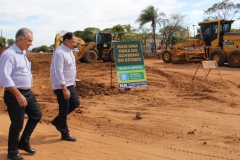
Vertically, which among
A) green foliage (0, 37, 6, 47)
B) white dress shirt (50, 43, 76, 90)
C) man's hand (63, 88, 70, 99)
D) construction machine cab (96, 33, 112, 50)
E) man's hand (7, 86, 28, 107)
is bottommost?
man's hand (63, 88, 70, 99)

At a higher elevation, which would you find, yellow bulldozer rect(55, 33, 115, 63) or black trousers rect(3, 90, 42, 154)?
yellow bulldozer rect(55, 33, 115, 63)

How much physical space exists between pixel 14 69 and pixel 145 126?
291 cm

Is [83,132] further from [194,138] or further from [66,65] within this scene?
[194,138]

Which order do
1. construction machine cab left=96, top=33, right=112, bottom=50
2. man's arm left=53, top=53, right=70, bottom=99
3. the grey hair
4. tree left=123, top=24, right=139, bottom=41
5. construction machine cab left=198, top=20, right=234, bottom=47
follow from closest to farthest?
the grey hair → man's arm left=53, top=53, right=70, bottom=99 → construction machine cab left=198, top=20, right=234, bottom=47 → construction machine cab left=96, top=33, right=112, bottom=50 → tree left=123, top=24, right=139, bottom=41

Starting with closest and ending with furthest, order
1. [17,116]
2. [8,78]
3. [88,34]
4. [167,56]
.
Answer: [8,78]
[17,116]
[167,56]
[88,34]

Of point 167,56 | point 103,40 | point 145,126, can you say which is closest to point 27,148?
point 145,126

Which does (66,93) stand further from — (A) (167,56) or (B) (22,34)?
(A) (167,56)

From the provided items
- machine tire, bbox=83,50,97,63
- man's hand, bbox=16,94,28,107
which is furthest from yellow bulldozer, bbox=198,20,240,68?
man's hand, bbox=16,94,28,107

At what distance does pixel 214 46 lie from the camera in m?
18.0

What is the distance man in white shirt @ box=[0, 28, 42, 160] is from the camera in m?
3.61

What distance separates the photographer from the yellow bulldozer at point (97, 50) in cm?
2048

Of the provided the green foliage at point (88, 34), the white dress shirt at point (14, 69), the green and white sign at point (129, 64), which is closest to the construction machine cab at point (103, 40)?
the green and white sign at point (129, 64)

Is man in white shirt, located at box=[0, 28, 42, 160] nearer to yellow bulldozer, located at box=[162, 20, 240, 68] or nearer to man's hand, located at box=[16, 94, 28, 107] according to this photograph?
man's hand, located at box=[16, 94, 28, 107]

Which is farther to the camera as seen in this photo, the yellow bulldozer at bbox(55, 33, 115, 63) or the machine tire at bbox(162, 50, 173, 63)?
the yellow bulldozer at bbox(55, 33, 115, 63)
